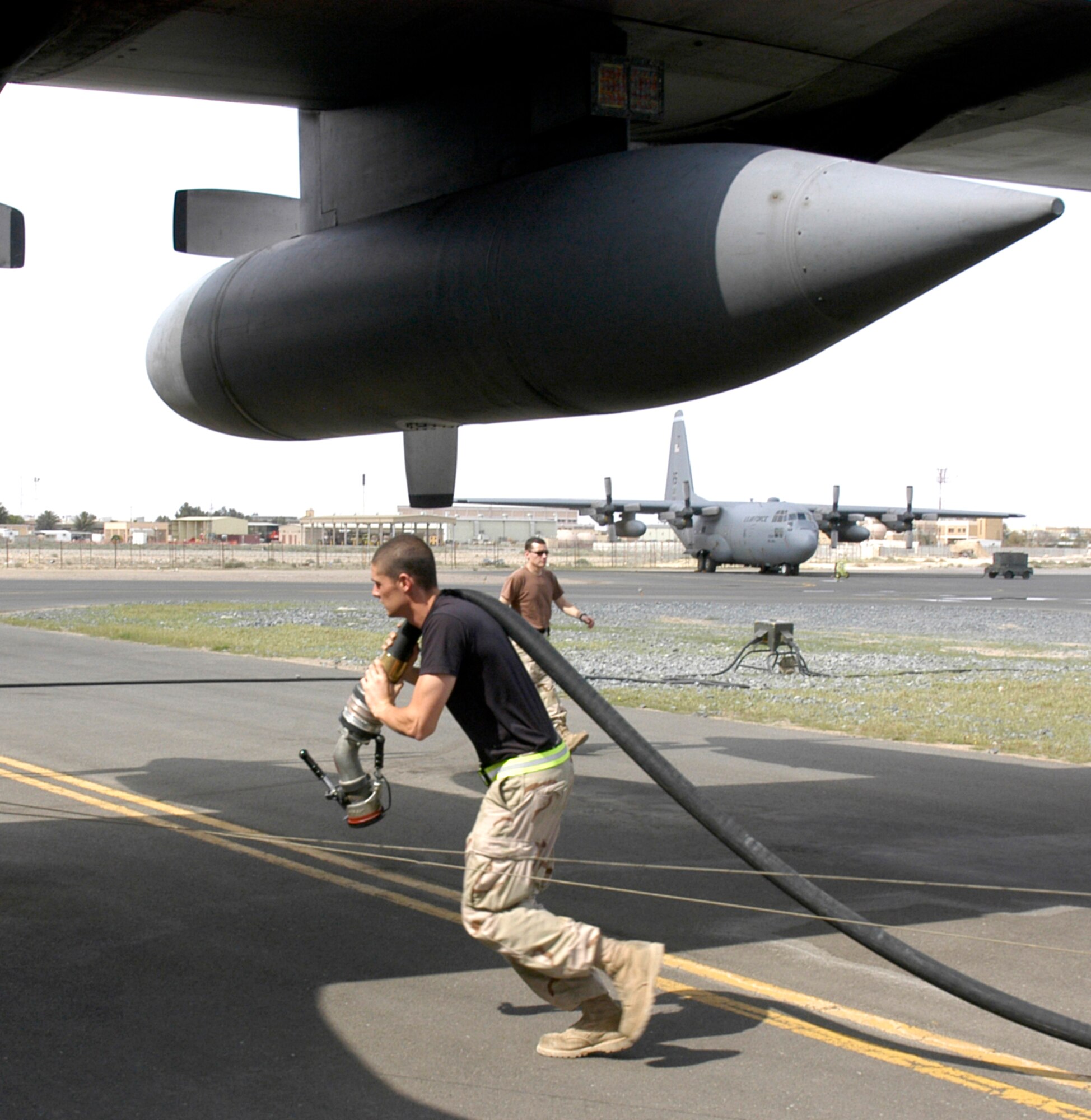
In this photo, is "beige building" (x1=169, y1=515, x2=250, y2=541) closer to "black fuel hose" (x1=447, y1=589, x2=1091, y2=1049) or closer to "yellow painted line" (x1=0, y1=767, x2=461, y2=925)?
"yellow painted line" (x1=0, y1=767, x2=461, y2=925)

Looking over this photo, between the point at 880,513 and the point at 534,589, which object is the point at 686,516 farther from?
the point at 534,589

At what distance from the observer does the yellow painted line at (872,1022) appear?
4.41 metres

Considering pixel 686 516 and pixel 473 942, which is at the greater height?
pixel 686 516

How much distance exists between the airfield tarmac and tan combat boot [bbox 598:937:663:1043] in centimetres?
16

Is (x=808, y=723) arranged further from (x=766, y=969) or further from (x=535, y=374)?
(x=535, y=374)

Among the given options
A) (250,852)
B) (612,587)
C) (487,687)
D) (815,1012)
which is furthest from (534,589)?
(612,587)

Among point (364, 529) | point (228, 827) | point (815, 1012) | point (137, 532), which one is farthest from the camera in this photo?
point (137, 532)

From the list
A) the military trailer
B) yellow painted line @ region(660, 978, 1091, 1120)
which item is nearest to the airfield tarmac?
yellow painted line @ region(660, 978, 1091, 1120)

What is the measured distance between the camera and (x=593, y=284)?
479 centimetres

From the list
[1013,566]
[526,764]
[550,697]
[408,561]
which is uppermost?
[408,561]

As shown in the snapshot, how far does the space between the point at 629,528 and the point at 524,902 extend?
56.5m

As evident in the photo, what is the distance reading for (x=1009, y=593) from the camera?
45844 millimetres

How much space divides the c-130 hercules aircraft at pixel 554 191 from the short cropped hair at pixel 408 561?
3.18ft

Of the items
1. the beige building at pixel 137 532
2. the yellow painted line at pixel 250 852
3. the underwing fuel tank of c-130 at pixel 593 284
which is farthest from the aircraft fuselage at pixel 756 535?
the beige building at pixel 137 532
